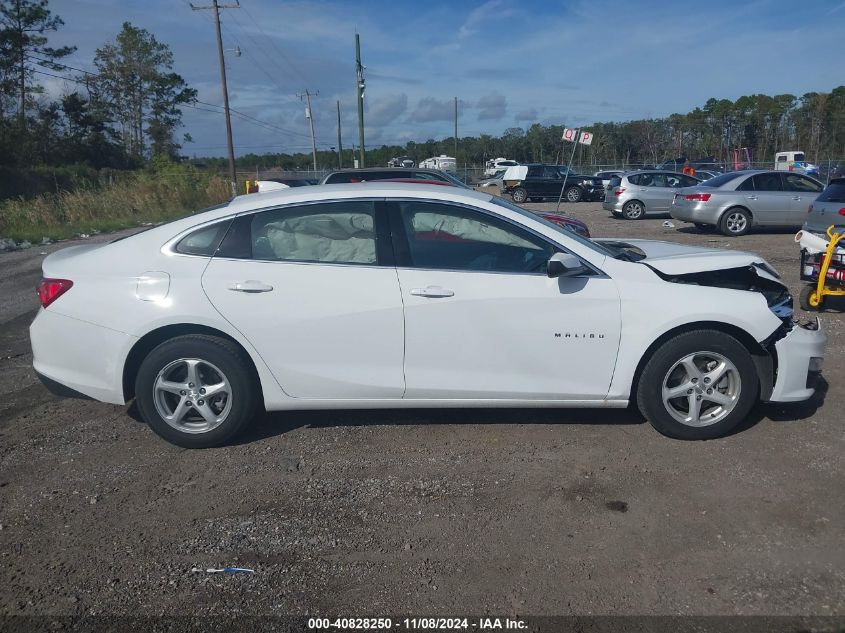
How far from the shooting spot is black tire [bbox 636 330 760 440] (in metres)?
4.15

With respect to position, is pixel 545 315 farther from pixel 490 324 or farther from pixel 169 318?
pixel 169 318

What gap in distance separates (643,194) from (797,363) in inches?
714

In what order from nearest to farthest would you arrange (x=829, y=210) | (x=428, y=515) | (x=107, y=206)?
(x=428, y=515) < (x=829, y=210) < (x=107, y=206)

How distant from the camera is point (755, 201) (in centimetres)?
1614

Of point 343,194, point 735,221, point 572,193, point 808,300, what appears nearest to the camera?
point 343,194

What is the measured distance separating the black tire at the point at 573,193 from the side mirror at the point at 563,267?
29530mm

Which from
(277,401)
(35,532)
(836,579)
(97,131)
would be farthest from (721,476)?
(97,131)

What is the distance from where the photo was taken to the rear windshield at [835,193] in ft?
34.2

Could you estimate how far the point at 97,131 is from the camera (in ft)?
170

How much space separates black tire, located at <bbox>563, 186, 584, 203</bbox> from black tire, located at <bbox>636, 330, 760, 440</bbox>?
96.2 ft

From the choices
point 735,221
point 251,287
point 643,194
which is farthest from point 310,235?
point 643,194

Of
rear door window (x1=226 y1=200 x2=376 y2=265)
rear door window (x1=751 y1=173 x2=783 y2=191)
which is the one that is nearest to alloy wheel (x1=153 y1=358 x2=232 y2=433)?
rear door window (x1=226 y1=200 x2=376 y2=265)

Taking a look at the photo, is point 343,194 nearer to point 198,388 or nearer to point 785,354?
point 198,388

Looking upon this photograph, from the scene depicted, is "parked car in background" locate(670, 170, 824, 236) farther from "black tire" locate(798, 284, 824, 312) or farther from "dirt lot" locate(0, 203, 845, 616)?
"dirt lot" locate(0, 203, 845, 616)
